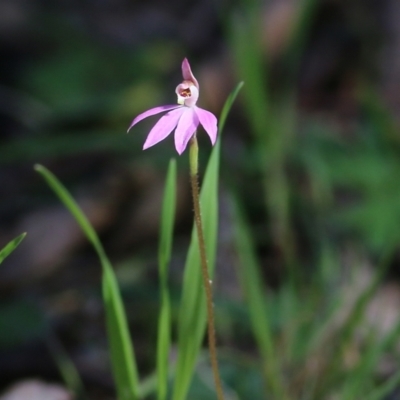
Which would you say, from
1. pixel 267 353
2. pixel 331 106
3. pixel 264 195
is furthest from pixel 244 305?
pixel 331 106

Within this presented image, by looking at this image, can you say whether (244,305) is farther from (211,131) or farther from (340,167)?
(211,131)

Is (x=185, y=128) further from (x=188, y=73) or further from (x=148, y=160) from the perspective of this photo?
(x=148, y=160)

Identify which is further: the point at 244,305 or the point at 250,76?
the point at 250,76

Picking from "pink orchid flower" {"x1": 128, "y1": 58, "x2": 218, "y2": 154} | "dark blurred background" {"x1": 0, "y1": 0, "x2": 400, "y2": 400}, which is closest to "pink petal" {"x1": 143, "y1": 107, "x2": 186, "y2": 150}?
"pink orchid flower" {"x1": 128, "y1": 58, "x2": 218, "y2": 154}

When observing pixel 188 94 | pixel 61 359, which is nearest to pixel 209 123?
pixel 188 94

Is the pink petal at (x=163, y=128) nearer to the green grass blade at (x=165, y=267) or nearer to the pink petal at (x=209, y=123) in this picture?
the pink petal at (x=209, y=123)

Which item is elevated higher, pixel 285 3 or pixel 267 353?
pixel 285 3

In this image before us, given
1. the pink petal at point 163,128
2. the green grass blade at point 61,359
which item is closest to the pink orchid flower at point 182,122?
the pink petal at point 163,128
